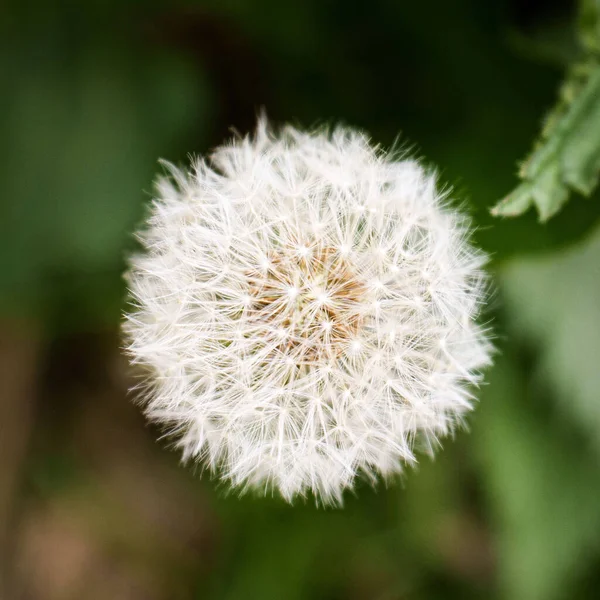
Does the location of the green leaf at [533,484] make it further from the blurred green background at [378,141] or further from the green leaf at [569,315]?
the green leaf at [569,315]

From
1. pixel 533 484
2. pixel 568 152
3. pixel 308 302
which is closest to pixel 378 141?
pixel 568 152

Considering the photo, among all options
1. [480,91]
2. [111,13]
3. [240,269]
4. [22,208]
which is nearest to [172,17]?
[111,13]

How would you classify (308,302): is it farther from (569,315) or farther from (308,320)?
(569,315)

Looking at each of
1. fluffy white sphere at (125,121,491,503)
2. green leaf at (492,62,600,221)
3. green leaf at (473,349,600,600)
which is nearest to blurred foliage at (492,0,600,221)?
green leaf at (492,62,600,221)

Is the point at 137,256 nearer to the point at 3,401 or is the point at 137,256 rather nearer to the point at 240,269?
the point at 240,269

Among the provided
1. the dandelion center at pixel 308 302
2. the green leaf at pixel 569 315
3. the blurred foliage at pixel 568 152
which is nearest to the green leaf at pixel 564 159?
the blurred foliage at pixel 568 152

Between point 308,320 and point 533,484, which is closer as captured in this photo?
point 308,320

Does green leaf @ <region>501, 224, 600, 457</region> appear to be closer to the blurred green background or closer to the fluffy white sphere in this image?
the blurred green background
